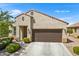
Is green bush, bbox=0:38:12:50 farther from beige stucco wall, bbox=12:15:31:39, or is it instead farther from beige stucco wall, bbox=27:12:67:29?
beige stucco wall, bbox=27:12:67:29

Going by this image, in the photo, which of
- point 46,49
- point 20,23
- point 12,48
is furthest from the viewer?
point 20,23

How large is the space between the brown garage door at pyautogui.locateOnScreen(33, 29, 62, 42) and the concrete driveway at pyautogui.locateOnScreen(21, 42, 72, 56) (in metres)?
0.31

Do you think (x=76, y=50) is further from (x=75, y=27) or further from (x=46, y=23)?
(x=46, y=23)

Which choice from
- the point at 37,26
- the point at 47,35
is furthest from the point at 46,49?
the point at 37,26

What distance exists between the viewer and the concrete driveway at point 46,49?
44.9 ft

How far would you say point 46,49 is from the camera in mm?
13867

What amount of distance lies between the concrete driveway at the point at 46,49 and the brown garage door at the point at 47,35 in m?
0.31

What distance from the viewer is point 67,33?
557 inches

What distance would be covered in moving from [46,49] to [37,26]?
A: 1460mm

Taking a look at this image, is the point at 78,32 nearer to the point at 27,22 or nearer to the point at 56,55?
the point at 56,55

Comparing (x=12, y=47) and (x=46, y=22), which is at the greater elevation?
(x=46, y=22)

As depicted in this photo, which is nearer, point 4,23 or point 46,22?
point 4,23

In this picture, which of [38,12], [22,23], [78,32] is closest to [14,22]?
[22,23]

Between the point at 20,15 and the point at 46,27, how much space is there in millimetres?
1665
